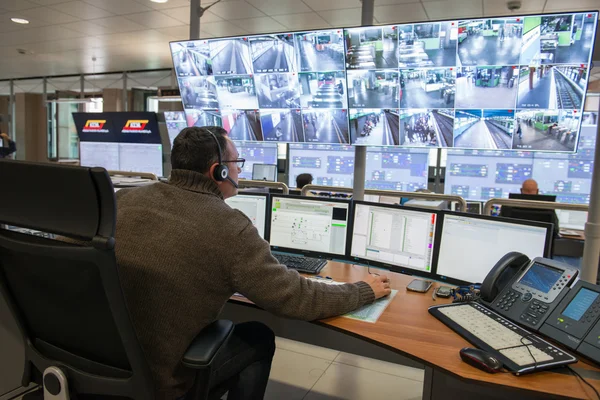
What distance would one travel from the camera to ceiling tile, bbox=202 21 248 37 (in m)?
5.53

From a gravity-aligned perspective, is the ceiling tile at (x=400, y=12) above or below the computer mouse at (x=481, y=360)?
above

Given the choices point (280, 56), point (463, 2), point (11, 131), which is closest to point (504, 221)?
point (280, 56)

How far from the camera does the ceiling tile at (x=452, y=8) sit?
4500 mm

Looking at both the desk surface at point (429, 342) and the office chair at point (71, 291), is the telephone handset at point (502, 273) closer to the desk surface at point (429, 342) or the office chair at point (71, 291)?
the desk surface at point (429, 342)

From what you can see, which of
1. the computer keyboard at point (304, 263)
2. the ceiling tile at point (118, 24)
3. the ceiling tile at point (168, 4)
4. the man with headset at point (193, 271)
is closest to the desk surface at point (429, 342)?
the man with headset at point (193, 271)

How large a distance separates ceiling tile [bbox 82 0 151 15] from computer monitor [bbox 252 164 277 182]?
239 cm

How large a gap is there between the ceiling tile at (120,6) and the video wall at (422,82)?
2.58 meters

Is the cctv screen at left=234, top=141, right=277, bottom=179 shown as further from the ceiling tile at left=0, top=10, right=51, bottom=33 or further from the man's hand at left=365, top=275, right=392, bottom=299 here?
the man's hand at left=365, top=275, right=392, bottom=299

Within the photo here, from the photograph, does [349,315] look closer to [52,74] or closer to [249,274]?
[249,274]

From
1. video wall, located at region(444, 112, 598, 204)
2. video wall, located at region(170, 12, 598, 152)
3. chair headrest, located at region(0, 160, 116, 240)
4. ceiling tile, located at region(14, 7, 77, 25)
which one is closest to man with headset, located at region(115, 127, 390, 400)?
chair headrest, located at region(0, 160, 116, 240)

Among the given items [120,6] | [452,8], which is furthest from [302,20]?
[120,6]

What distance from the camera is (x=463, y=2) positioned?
4.47 metres

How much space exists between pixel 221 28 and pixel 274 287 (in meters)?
5.21

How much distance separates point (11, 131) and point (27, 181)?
1230cm
